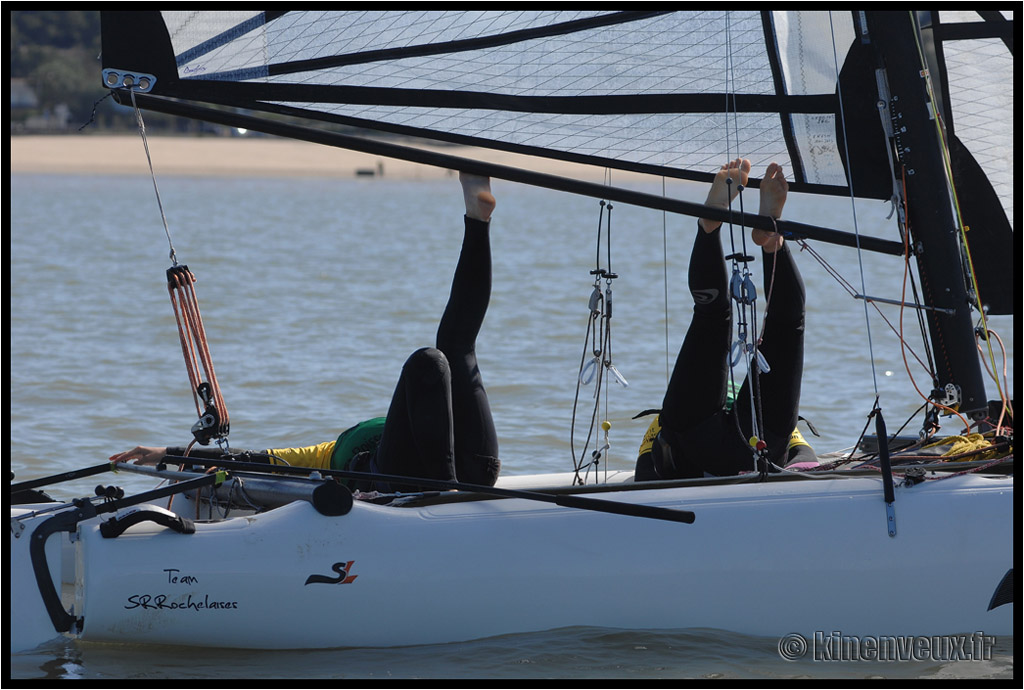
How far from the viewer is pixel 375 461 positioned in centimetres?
306

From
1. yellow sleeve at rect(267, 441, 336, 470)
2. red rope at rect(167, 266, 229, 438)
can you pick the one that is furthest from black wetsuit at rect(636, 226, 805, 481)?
red rope at rect(167, 266, 229, 438)

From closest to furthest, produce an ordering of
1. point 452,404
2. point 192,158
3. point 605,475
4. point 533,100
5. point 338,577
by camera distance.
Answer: point 338,577 < point 452,404 < point 533,100 < point 605,475 < point 192,158

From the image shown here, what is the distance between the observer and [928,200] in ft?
10.4

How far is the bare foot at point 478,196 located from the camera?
302 cm

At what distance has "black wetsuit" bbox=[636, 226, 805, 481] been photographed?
297 cm

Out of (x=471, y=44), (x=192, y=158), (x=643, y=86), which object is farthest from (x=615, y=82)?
(x=192, y=158)

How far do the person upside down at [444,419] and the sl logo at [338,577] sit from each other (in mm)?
330

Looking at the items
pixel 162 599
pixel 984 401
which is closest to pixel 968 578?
pixel 984 401

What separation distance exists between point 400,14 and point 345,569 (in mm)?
1374

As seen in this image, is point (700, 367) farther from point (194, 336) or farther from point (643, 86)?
point (194, 336)

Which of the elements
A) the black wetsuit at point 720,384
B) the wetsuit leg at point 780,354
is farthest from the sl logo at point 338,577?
the wetsuit leg at point 780,354

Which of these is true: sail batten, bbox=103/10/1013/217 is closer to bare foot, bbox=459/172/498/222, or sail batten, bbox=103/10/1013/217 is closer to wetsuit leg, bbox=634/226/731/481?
bare foot, bbox=459/172/498/222

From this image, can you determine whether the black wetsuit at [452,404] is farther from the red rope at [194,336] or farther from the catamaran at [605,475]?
the red rope at [194,336]

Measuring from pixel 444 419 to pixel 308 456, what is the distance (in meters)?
0.62
